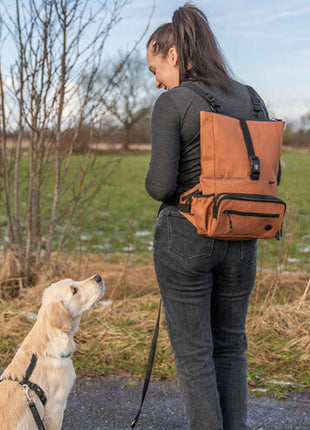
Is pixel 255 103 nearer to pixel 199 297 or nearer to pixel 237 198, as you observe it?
pixel 237 198

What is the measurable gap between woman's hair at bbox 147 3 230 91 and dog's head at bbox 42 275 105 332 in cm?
137

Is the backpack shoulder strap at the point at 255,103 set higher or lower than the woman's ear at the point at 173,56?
lower

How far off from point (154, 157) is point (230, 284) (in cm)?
75

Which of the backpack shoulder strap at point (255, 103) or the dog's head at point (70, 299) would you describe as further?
the dog's head at point (70, 299)

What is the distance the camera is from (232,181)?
91.9 inches

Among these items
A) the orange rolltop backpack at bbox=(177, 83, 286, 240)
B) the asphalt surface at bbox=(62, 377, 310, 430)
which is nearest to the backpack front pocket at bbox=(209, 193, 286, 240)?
the orange rolltop backpack at bbox=(177, 83, 286, 240)

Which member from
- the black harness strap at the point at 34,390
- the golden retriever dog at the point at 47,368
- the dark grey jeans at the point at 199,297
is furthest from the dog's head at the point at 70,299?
the dark grey jeans at the point at 199,297

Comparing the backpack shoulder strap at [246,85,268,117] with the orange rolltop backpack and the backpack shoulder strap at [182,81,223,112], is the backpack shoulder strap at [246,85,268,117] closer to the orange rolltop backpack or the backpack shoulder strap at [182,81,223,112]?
the orange rolltop backpack

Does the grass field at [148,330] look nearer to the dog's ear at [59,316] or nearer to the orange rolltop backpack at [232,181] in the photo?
the dog's ear at [59,316]

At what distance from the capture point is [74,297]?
9.95 ft

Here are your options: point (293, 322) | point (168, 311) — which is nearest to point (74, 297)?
point (168, 311)

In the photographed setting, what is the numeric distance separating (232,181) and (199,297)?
0.58m

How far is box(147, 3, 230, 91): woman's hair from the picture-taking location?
94.7 inches

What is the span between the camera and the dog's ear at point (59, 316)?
111 inches
